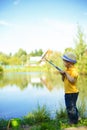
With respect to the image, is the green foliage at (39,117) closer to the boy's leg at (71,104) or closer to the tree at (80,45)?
the boy's leg at (71,104)

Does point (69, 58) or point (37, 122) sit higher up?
point (69, 58)

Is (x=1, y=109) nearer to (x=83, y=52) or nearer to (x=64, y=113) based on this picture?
(x=64, y=113)

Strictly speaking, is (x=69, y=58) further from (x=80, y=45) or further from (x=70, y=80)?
(x=80, y=45)

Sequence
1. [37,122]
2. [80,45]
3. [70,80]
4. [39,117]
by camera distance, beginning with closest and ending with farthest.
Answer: [70,80]
[37,122]
[39,117]
[80,45]

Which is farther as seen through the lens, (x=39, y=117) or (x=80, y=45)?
(x=80, y=45)

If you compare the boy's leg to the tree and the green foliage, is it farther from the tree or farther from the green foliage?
the tree

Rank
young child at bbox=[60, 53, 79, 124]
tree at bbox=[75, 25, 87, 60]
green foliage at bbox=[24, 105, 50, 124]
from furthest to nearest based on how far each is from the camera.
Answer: tree at bbox=[75, 25, 87, 60], green foliage at bbox=[24, 105, 50, 124], young child at bbox=[60, 53, 79, 124]

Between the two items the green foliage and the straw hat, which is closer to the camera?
the straw hat

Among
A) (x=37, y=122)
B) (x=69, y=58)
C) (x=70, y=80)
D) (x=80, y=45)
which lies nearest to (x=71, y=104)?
(x=70, y=80)

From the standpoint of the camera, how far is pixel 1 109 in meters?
8.23

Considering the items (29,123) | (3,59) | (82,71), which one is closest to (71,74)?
(29,123)

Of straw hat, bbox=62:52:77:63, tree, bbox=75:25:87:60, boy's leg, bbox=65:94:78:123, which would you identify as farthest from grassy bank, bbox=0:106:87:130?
tree, bbox=75:25:87:60

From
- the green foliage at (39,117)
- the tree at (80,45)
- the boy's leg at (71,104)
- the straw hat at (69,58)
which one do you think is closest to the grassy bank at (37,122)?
the green foliage at (39,117)

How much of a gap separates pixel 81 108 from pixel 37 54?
53963mm
